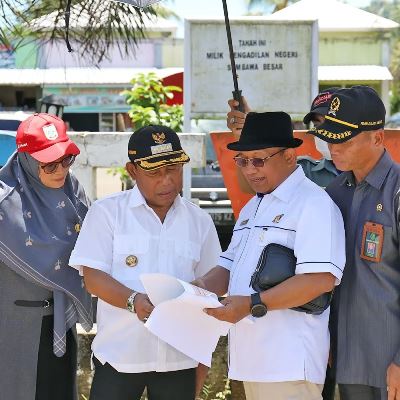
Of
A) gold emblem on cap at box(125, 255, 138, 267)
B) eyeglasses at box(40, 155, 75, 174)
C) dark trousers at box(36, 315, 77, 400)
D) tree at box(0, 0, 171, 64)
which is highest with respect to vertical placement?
tree at box(0, 0, 171, 64)

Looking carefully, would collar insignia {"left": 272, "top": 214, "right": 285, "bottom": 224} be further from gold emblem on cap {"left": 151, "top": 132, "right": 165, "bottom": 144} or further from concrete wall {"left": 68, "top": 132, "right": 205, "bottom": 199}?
concrete wall {"left": 68, "top": 132, "right": 205, "bottom": 199}

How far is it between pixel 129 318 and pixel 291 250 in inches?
29.4

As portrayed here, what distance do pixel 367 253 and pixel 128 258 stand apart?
921 millimetres

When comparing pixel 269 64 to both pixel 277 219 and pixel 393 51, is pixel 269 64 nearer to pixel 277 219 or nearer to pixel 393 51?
pixel 277 219

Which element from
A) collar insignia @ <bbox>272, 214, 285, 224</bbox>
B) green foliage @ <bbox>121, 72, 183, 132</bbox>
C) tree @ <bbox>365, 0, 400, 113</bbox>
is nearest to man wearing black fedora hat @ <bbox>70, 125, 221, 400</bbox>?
collar insignia @ <bbox>272, 214, 285, 224</bbox>

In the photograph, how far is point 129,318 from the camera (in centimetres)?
293

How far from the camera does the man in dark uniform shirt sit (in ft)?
8.45

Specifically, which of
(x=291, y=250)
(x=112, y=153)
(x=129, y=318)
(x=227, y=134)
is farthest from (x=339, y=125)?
(x=112, y=153)

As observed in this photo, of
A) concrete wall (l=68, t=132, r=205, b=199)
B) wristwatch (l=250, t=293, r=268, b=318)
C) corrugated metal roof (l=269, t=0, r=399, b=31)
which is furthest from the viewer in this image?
corrugated metal roof (l=269, t=0, r=399, b=31)

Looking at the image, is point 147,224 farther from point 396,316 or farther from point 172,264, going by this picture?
point 396,316

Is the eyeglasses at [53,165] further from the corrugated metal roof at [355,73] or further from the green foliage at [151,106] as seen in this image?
the corrugated metal roof at [355,73]

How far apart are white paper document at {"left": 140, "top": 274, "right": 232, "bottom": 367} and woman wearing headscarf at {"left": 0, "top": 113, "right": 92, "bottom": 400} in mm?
738

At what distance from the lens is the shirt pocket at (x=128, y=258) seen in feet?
9.48

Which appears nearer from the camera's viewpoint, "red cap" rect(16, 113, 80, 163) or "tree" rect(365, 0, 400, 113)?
"red cap" rect(16, 113, 80, 163)
